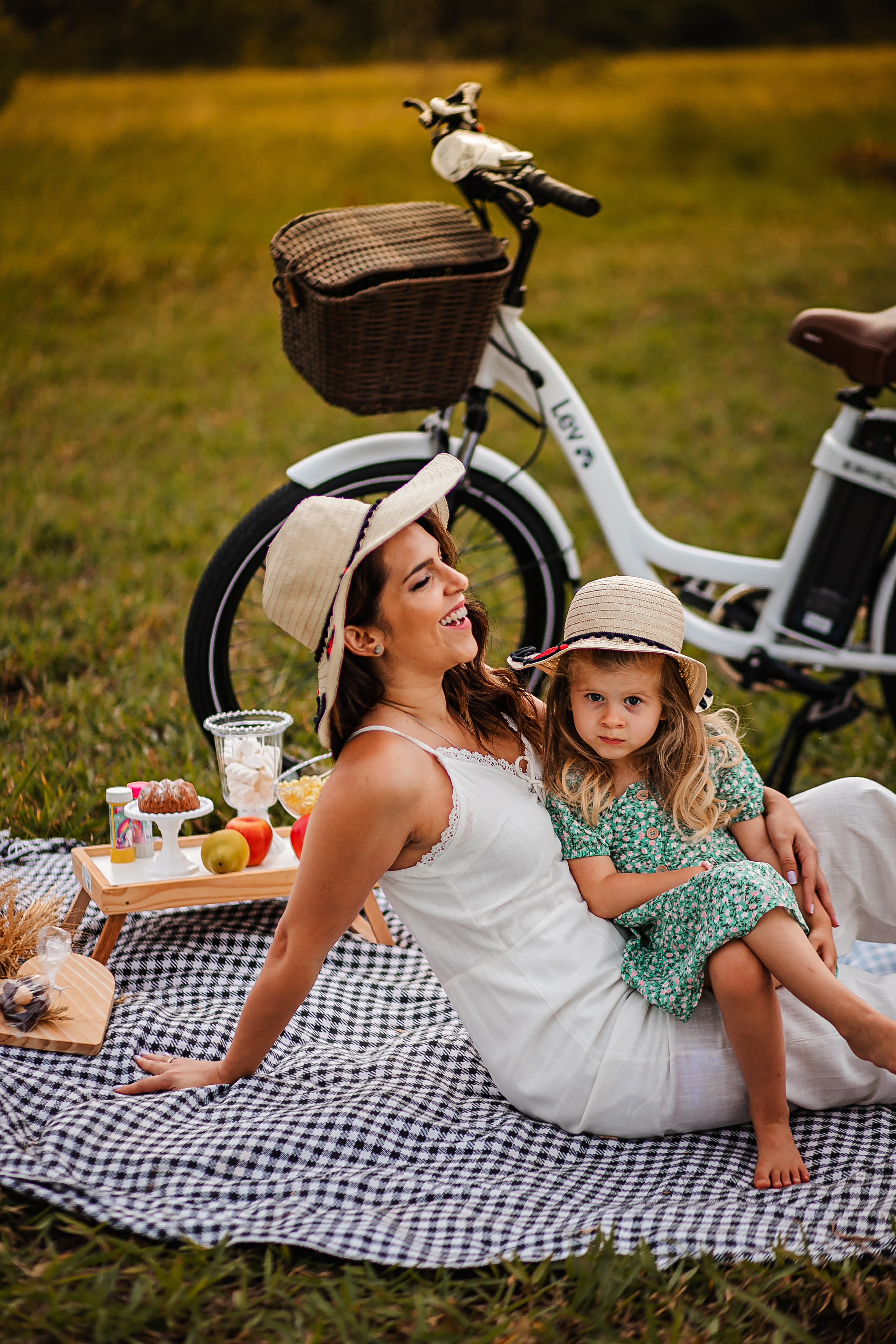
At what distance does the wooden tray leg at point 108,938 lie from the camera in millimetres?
2492

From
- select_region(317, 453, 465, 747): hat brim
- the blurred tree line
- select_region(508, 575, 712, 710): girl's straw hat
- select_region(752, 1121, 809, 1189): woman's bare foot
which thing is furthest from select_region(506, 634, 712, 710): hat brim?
the blurred tree line

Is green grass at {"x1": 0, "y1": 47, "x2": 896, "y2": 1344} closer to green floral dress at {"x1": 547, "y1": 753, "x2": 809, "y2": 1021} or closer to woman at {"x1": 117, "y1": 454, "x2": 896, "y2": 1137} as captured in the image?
woman at {"x1": 117, "y1": 454, "x2": 896, "y2": 1137}

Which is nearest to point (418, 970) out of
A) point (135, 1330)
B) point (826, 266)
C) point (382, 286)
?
point (135, 1330)

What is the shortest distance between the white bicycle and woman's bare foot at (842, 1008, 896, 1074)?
1.45m

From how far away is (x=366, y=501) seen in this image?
9.80 feet

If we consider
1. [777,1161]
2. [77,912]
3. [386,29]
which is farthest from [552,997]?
[386,29]

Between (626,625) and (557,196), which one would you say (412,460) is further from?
(626,625)

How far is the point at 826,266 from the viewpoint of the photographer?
9.91 meters

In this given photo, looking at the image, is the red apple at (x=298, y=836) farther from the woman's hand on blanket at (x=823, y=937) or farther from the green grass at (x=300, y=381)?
the woman's hand on blanket at (x=823, y=937)

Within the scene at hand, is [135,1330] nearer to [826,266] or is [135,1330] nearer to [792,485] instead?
[792,485]

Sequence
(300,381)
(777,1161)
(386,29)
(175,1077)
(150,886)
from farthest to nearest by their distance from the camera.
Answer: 1. (386,29)
2. (300,381)
3. (150,886)
4. (175,1077)
5. (777,1161)

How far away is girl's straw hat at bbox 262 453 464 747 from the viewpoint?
73.2 inches

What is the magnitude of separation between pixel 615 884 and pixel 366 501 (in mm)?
1332

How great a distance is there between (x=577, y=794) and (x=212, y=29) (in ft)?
34.8
